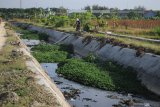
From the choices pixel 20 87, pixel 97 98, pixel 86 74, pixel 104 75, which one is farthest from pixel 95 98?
pixel 20 87

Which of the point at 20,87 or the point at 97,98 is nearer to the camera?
the point at 20,87

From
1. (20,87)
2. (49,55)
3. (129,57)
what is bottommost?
(49,55)

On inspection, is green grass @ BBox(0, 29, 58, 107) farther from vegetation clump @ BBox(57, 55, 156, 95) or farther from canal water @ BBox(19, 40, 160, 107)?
vegetation clump @ BBox(57, 55, 156, 95)

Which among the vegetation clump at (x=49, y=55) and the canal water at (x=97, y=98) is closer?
the canal water at (x=97, y=98)

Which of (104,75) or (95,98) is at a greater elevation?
(104,75)

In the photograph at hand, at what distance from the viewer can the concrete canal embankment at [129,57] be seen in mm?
18906

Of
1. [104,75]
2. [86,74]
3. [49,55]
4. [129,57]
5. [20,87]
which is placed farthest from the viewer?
[49,55]

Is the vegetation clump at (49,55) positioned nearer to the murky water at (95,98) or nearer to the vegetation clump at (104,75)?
the vegetation clump at (104,75)

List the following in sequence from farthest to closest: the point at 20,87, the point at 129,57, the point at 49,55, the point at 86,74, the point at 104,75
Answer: the point at 49,55 → the point at 129,57 → the point at 86,74 → the point at 104,75 → the point at 20,87

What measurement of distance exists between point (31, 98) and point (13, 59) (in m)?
8.87

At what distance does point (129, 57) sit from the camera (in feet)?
78.1

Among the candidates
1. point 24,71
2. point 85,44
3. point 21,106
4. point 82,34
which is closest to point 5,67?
point 24,71

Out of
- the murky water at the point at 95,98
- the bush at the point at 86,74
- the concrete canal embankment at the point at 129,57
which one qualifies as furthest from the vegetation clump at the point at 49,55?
the murky water at the point at 95,98

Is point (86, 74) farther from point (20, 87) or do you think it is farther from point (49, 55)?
point (49, 55)
